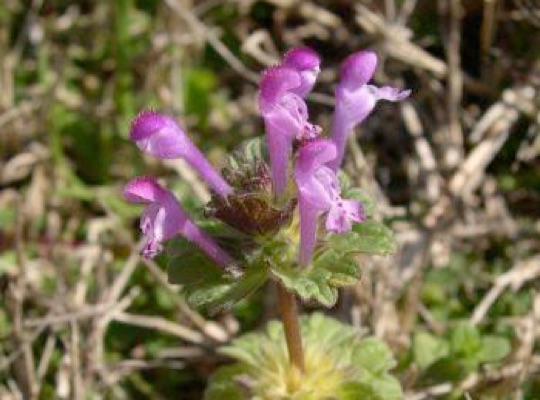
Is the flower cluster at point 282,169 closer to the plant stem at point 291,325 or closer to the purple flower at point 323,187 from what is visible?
the purple flower at point 323,187

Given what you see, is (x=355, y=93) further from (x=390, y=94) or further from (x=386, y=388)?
(x=386, y=388)

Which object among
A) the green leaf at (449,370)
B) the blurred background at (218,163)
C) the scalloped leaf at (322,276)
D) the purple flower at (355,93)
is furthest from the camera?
the blurred background at (218,163)

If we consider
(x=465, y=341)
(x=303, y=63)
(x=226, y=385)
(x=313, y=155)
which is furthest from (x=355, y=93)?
(x=465, y=341)

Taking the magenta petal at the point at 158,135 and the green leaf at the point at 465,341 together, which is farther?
the green leaf at the point at 465,341

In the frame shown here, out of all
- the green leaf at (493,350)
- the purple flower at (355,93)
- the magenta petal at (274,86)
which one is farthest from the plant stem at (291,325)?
the green leaf at (493,350)

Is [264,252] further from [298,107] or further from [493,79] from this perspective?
[493,79]

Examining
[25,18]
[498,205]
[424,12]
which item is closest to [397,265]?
[498,205]
